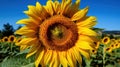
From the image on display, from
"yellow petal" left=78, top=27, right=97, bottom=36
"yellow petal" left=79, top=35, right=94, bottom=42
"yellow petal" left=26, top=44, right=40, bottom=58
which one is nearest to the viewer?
"yellow petal" left=26, top=44, right=40, bottom=58

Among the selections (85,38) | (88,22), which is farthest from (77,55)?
(88,22)

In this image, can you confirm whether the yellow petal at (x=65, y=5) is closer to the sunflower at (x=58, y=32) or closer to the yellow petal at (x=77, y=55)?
the sunflower at (x=58, y=32)

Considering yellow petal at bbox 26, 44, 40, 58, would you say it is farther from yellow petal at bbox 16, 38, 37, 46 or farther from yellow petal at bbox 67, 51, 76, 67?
yellow petal at bbox 67, 51, 76, 67

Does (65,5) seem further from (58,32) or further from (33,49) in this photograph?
(33,49)

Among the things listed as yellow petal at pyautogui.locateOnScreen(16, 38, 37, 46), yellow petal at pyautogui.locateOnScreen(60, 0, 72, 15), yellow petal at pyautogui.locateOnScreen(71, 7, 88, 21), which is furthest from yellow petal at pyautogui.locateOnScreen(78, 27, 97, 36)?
yellow petal at pyautogui.locateOnScreen(16, 38, 37, 46)

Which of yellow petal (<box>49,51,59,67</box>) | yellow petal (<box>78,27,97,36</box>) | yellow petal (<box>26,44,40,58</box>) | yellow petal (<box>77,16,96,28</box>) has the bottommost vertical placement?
yellow petal (<box>49,51,59,67</box>)

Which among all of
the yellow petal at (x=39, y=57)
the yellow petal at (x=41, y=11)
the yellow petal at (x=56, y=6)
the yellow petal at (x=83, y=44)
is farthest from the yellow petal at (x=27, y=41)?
the yellow petal at (x=83, y=44)

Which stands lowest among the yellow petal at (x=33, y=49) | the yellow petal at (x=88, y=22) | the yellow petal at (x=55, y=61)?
the yellow petal at (x=55, y=61)

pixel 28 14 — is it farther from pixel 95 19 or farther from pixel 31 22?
pixel 95 19

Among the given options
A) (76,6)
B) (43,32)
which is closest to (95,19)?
(76,6)
